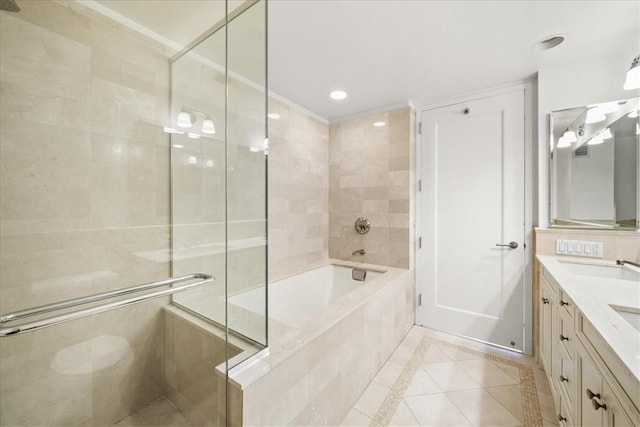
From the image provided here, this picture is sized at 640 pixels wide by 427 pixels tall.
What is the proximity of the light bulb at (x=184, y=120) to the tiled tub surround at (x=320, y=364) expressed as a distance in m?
1.36

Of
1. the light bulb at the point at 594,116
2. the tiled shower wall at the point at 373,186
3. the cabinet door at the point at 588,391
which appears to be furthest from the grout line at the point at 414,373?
the light bulb at the point at 594,116

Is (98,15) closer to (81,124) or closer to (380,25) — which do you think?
→ (81,124)

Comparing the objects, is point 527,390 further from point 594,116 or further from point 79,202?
point 79,202

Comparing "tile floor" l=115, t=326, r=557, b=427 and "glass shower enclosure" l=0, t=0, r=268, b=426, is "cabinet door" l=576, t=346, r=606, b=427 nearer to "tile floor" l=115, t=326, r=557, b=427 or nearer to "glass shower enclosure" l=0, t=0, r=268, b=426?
"tile floor" l=115, t=326, r=557, b=427

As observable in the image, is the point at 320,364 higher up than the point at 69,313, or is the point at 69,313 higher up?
the point at 69,313

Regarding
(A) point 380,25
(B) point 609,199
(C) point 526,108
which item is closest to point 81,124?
(A) point 380,25

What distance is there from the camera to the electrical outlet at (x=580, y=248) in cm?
185

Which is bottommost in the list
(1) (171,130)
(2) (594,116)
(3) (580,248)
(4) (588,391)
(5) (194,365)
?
(5) (194,365)

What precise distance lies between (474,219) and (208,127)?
2.43 metres

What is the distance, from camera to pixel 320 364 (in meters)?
1.39

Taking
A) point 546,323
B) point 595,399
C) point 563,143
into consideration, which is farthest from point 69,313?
point 563,143

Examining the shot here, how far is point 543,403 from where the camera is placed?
168 cm

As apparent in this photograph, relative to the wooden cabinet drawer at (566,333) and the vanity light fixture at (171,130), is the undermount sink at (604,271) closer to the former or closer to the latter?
the wooden cabinet drawer at (566,333)

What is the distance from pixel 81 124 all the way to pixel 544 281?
9.97ft
